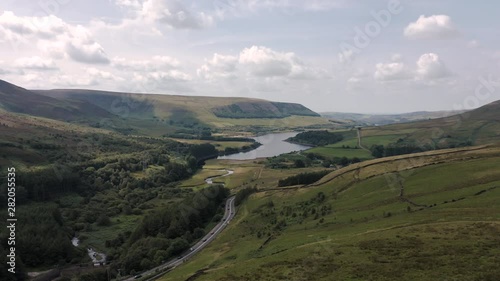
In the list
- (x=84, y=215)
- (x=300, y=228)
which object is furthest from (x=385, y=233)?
(x=84, y=215)

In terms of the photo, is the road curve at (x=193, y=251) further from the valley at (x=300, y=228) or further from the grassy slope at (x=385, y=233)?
the grassy slope at (x=385, y=233)

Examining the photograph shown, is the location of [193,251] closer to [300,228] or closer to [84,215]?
[300,228]

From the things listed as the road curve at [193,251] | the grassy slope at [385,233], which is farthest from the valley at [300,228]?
the road curve at [193,251]

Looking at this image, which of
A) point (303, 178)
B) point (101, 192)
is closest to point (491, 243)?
point (303, 178)

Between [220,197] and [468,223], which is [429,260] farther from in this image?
[220,197]

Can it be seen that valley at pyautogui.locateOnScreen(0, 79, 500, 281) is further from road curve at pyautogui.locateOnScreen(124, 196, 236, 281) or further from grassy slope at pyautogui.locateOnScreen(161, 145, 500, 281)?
road curve at pyautogui.locateOnScreen(124, 196, 236, 281)

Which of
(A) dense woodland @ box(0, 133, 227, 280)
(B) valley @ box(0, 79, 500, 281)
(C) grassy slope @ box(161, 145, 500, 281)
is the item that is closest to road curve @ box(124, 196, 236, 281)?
(B) valley @ box(0, 79, 500, 281)
